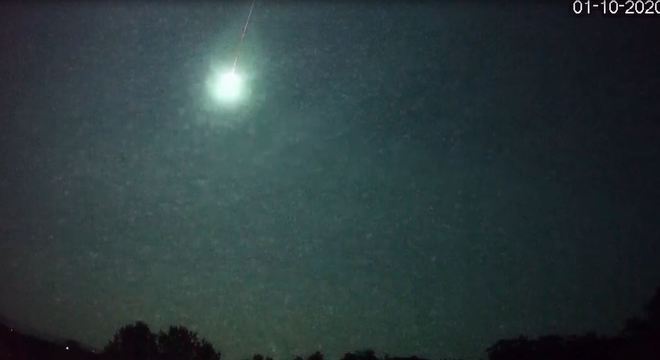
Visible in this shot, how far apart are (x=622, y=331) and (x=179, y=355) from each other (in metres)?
41.3

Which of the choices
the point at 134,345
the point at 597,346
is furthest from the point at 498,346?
the point at 134,345

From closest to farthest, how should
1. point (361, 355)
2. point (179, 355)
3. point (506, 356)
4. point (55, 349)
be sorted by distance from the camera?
point (506, 356), point (55, 349), point (361, 355), point (179, 355)

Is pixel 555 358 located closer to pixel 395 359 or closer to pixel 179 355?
pixel 395 359

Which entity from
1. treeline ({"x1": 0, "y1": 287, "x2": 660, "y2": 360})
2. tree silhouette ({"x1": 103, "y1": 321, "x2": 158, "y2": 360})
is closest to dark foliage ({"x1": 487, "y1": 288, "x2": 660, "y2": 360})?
treeline ({"x1": 0, "y1": 287, "x2": 660, "y2": 360})

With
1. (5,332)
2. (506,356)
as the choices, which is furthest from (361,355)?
(5,332)

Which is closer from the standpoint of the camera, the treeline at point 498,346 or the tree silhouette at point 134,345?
the treeline at point 498,346

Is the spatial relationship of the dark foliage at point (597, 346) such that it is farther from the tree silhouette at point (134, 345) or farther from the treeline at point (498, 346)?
the tree silhouette at point (134, 345)

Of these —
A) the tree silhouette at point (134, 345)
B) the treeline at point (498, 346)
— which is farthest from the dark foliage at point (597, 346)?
the tree silhouette at point (134, 345)

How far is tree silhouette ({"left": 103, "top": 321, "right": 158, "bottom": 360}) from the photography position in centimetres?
Result: 6750

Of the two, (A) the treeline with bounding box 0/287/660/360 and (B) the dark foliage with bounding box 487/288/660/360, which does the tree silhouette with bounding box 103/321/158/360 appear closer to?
(A) the treeline with bounding box 0/287/660/360

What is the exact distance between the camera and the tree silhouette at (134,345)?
67.5 meters

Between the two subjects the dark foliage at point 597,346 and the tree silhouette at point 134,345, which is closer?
the dark foliage at point 597,346

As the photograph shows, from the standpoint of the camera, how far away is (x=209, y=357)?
67500 millimetres

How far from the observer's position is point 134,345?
67938 mm
